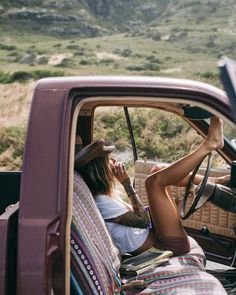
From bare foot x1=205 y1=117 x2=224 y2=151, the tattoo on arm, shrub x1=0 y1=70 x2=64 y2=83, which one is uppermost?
bare foot x1=205 y1=117 x2=224 y2=151

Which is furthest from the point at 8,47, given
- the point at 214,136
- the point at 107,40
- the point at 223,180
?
the point at 214,136

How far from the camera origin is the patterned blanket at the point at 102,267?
2.48 metres

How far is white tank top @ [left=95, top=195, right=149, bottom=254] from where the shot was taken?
3.21 metres

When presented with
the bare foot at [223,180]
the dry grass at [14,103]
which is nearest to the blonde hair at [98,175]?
the bare foot at [223,180]

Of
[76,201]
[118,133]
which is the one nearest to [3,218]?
[76,201]

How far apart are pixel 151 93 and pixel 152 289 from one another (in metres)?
1.06

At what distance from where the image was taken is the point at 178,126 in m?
15.5

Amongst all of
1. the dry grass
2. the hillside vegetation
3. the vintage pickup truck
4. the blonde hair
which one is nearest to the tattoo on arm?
the blonde hair

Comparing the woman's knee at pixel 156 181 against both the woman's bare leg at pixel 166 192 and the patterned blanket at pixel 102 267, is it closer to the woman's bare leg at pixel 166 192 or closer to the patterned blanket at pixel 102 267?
the woman's bare leg at pixel 166 192

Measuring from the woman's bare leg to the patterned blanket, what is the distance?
0.57 feet

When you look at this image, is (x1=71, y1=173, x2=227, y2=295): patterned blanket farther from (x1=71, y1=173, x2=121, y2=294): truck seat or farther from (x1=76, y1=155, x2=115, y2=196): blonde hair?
(x1=76, y1=155, x2=115, y2=196): blonde hair

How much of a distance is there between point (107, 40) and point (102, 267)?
57576 mm

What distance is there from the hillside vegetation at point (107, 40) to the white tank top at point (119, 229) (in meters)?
22.2

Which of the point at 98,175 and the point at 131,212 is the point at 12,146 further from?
the point at 98,175
